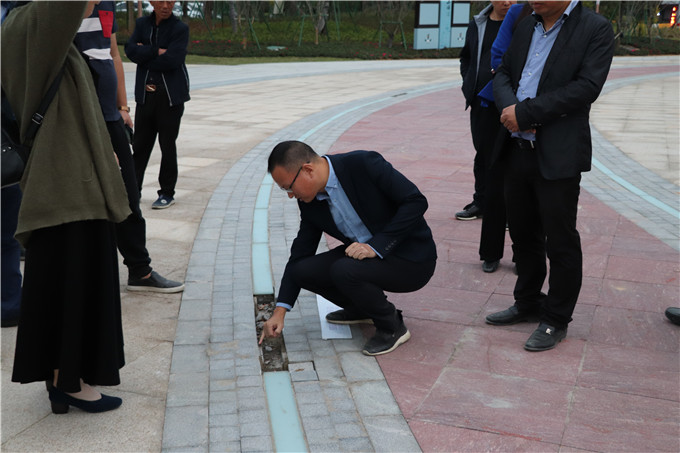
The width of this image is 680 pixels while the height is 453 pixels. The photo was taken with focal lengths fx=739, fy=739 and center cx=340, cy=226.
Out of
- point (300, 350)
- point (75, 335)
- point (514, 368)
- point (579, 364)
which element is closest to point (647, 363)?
point (579, 364)

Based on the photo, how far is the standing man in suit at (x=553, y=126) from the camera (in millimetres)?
3646

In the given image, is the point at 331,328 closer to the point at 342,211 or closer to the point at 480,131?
the point at 342,211

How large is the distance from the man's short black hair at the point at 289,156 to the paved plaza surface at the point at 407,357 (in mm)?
1046

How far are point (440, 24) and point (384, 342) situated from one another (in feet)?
101

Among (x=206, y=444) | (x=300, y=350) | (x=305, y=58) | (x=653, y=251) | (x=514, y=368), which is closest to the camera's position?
(x=206, y=444)

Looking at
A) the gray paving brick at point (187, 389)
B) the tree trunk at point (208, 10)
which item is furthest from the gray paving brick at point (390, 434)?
the tree trunk at point (208, 10)

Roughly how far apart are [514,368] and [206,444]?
1.60m

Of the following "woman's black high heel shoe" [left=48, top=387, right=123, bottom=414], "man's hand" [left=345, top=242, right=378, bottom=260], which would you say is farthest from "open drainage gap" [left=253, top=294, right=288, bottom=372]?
"woman's black high heel shoe" [left=48, top=387, right=123, bottom=414]

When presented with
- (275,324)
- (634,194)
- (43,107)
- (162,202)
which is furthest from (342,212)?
(634,194)

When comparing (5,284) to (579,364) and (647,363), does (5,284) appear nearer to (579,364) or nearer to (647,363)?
(579,364)

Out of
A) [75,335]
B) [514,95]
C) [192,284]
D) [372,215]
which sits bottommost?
[192,284]

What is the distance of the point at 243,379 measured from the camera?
363 centimetres

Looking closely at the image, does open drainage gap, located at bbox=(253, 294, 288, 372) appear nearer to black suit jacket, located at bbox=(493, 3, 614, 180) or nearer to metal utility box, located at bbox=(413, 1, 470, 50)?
black suit jacket, located at bbox=(493, 3, 614, 180)

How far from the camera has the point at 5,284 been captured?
4.20 m
